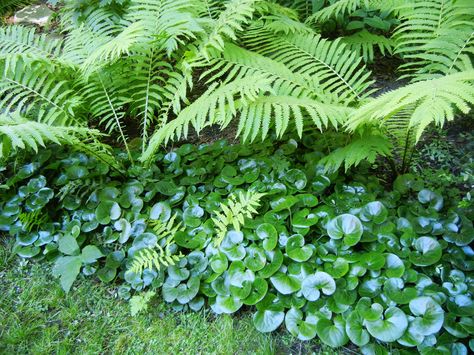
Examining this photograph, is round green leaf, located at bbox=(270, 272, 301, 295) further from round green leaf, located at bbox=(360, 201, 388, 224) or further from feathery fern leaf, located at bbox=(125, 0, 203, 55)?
feathery fern leaf, located at bbox=(125, 0, 203, 55)

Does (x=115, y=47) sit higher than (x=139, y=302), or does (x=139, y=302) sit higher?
(x=115, y=47)

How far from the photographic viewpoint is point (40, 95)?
9.49 ft

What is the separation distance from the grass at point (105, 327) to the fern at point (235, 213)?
1.37 ft

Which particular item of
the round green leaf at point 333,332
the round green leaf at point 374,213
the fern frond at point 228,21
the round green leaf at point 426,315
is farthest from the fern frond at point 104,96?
the round green leaf at point 426,315

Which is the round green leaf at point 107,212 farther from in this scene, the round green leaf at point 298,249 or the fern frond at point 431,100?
the fern frond at point 431,100

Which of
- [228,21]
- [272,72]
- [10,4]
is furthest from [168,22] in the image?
[10,4]

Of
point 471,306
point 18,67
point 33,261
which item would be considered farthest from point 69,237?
point 471,306

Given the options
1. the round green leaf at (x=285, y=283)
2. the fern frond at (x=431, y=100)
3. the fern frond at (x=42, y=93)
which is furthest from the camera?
the fern frond at (x=42, y=93)

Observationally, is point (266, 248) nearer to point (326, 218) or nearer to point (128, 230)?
point (326, 218)

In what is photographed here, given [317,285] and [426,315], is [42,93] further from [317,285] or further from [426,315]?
[426,315]

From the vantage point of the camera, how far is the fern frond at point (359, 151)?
7.51ft

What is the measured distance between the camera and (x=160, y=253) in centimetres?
232

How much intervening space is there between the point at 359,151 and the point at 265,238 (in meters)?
0.67

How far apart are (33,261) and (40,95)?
107 cm
